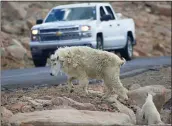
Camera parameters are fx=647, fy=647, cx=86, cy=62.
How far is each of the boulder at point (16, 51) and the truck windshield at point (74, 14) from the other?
15.4 ft

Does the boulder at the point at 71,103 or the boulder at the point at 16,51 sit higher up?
the boulder at the point at 71,103

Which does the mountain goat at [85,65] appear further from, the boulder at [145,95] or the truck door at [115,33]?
the truck door at [115,33]

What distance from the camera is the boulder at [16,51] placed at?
27.7 m

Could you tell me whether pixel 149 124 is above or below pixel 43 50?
above

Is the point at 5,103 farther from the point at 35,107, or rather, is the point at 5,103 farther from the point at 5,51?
the point at 5,51

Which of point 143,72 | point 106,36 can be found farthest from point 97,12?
point 143,72

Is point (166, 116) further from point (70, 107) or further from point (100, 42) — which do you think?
point (100, 42)

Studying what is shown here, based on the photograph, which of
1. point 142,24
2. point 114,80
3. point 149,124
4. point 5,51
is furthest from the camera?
point 142,24

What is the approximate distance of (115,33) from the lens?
80.1 ft

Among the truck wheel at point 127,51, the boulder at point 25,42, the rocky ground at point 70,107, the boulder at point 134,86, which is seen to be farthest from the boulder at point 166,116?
the boulder at point 25,42

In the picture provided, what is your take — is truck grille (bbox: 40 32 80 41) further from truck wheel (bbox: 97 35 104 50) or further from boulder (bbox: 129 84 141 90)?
boulder (bbox: 129 84 141 90)

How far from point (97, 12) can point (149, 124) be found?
43.0ft

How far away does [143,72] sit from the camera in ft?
61.3

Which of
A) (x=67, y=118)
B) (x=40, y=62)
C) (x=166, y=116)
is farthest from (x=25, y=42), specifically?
(x=67, y=118)
